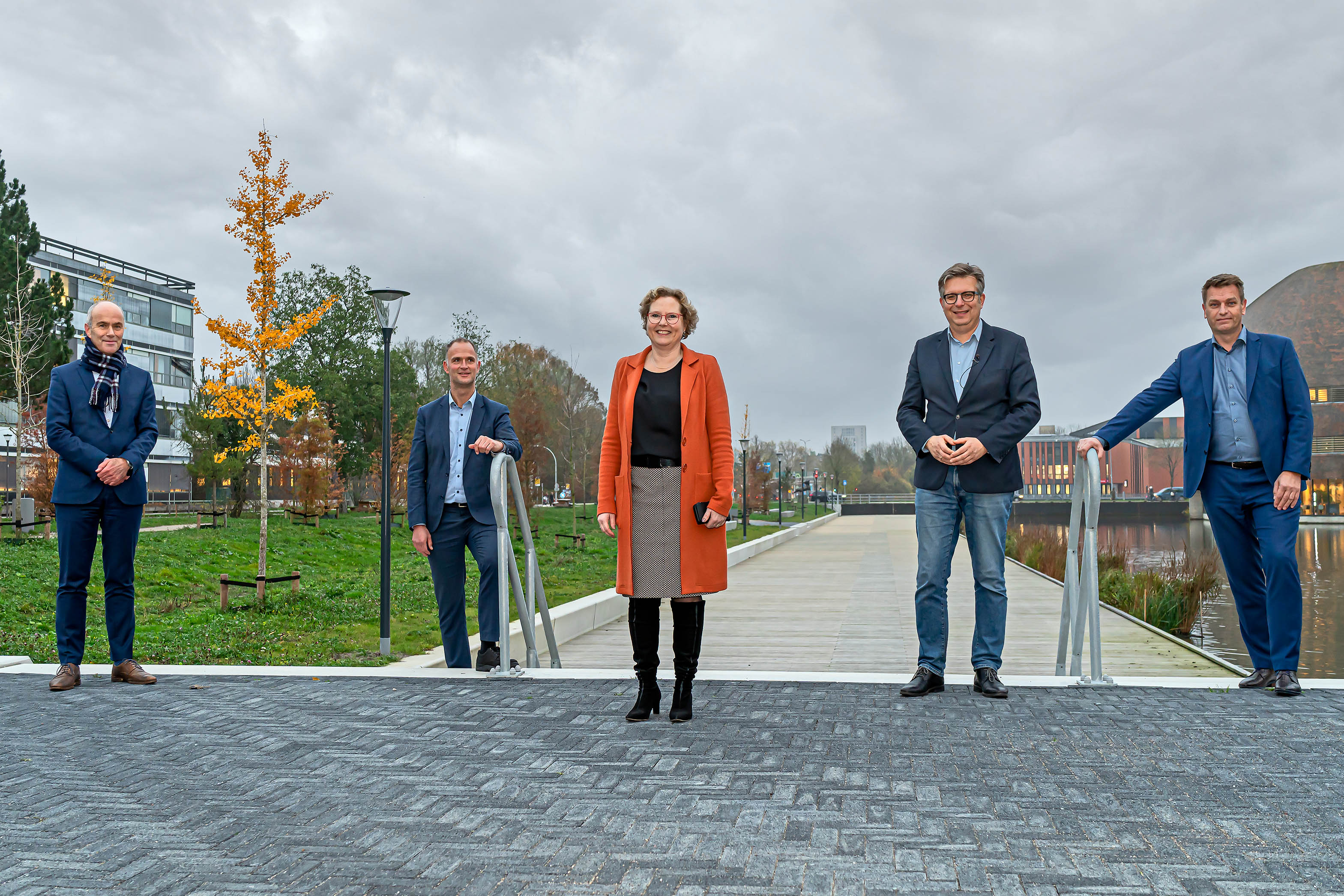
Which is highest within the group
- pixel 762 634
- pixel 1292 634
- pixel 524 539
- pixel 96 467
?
pixel 96 467

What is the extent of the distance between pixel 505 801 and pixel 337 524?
84.0ft

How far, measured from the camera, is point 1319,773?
3021 mm

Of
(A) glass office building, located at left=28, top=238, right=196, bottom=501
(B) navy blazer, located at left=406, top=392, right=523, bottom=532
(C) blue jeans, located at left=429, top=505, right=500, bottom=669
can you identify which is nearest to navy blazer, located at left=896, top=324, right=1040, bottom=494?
(B) navy blazer, located at left=406, top=392, right=523, bottom=532

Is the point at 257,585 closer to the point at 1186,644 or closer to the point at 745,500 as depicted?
the point at 1186,644

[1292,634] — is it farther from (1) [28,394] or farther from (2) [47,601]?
(1) [28,394]

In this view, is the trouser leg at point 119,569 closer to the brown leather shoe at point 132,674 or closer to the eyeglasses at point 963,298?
the brown leather shoe at point 132,674

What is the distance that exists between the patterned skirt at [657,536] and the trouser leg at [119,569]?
8.76ft

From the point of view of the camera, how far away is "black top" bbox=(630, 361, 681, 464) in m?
3.88

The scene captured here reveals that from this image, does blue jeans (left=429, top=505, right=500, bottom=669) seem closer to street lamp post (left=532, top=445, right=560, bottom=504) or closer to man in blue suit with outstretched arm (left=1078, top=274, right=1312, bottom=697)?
man in blue suit with outstretched arm (left=1078, top=274, right=1312, bottom=697)

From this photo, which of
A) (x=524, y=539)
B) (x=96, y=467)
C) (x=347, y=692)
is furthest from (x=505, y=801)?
(x=96, y=467)

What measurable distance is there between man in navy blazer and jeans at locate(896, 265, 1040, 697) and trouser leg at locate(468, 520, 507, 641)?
2265 millimetres

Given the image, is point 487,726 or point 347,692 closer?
point 487,726

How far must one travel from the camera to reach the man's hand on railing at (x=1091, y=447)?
14.7 feet

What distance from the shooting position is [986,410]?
14.0ft
